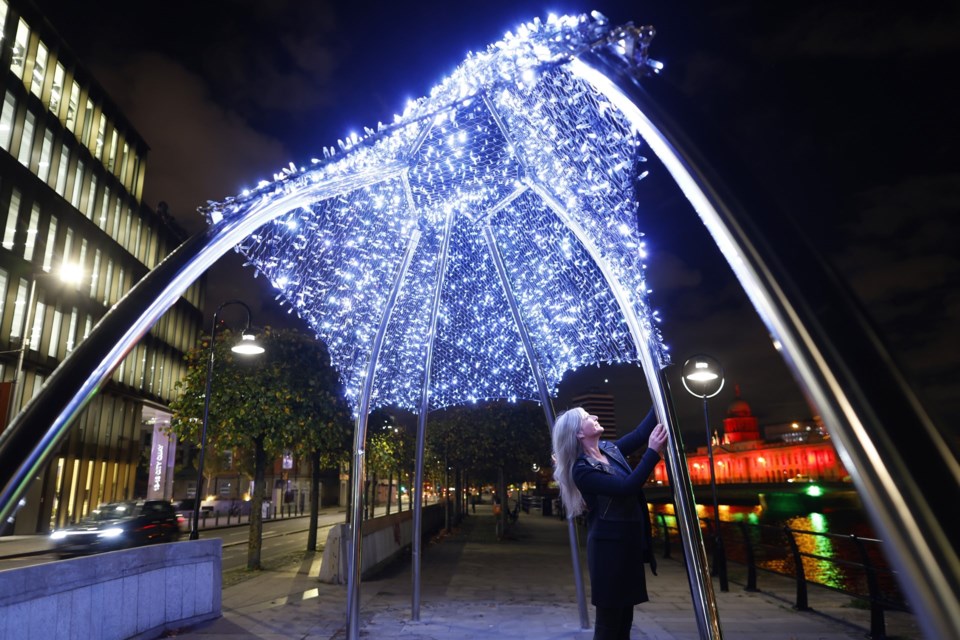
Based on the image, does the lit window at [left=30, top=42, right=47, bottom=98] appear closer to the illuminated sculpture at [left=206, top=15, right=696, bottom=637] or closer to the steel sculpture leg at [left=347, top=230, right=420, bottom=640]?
the illuminated sculpture at [left=206, top=15, right=696, bottom=637]

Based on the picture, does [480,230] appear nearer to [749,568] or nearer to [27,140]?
[749,568]

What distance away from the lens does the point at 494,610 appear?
28.4ft

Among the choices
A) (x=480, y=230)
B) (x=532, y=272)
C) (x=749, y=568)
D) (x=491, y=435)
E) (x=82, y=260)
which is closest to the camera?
(x=532, y=272)

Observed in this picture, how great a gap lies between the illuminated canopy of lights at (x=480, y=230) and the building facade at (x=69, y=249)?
67.9 feet

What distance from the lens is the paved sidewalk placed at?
722cm

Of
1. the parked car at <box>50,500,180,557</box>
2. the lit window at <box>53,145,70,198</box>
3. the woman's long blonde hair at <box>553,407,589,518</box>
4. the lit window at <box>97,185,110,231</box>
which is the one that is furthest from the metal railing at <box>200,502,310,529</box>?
the woman's long blonde hair at <box>553,407,589,518</box>

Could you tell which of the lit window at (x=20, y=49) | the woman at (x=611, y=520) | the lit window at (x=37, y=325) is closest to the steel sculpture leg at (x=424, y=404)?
the woman at (x=611, y=520)

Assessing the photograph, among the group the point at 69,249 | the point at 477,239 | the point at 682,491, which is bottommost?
the point at 682,491

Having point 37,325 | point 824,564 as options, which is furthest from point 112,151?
point 824,564

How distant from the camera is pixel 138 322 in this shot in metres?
3.02

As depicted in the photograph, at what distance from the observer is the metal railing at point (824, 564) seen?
6789 mm

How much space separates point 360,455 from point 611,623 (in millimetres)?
4168

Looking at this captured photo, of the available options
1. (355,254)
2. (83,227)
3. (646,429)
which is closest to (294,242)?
(355,254)

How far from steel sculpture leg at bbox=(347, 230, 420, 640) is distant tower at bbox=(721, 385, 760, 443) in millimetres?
186607
